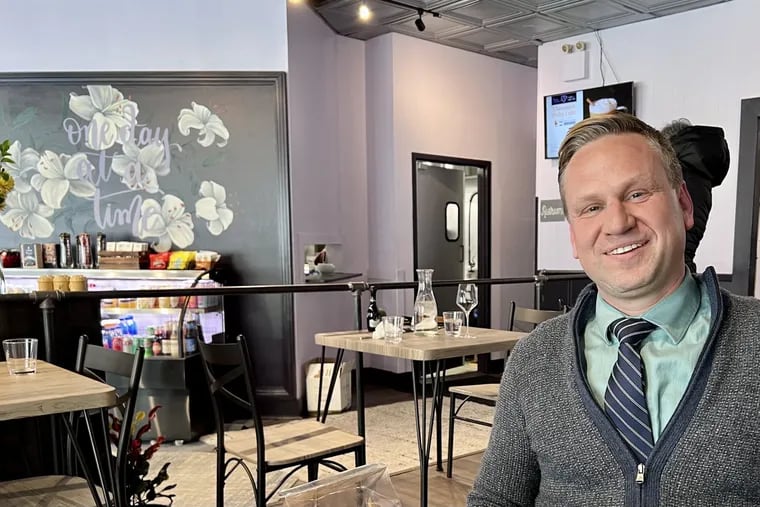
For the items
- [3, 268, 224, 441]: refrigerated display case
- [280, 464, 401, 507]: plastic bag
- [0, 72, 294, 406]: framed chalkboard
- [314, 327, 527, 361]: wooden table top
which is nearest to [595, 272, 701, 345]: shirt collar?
[280, 464, 401, 507]: plastic bag

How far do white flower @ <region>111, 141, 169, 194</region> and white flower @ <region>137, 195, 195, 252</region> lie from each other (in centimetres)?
13

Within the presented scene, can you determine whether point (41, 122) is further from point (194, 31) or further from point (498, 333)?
point (498, 333)

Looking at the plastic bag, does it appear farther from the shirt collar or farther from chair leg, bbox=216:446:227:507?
chair leg, bbox=216:446:227:507

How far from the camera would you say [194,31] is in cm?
466

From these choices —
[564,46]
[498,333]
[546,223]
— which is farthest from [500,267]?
[498,333]

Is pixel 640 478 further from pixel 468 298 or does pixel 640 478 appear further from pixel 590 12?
pixel 590 12

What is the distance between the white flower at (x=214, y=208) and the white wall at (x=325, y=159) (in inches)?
19.9

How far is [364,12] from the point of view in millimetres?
4883

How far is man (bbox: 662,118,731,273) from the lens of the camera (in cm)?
244

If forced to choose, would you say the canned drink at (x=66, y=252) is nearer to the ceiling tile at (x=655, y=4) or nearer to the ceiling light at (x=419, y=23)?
the ceiling light at (x=419, y=23)

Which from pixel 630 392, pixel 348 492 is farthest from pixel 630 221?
pixel 348 492

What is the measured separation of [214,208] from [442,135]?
2239 millimetres

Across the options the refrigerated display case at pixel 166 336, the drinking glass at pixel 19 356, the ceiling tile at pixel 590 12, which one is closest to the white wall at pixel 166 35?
the refrigerated display case at pixel 166 336

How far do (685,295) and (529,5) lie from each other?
4058mm
